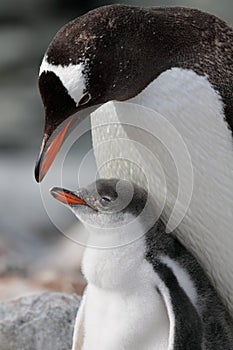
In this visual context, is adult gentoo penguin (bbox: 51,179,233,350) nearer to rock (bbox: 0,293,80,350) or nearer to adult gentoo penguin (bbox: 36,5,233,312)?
adult gentoo penguin (bbox: 36,5,233,312)

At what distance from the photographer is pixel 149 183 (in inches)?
57.4

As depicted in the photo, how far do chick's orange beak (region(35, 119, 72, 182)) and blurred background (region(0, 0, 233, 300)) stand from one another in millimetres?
495

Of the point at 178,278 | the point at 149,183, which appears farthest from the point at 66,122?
the point at 178,278

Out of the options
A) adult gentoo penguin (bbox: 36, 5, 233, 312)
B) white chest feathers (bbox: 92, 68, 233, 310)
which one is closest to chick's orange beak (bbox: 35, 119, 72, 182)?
adult gentoo penguin (bbox: 36, 5, 233, 312)

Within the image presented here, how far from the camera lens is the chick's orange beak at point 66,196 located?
1435 millimetres

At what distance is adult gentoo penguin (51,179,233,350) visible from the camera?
4.67 ft

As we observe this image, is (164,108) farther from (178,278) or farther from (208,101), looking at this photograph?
(178,278)

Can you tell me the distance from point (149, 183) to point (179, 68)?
205 mm

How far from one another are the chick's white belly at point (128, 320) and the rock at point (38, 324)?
34 centimetres

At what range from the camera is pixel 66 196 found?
4.75 ft

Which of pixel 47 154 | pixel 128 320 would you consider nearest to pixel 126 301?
pixel 128 320

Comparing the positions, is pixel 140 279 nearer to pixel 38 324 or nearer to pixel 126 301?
pixel 126 301

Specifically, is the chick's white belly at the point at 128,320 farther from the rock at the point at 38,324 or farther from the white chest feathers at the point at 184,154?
the rock at the point at 38,324

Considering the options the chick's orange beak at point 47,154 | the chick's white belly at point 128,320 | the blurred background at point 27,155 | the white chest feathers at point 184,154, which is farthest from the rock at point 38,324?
the chick's orange beak at point 47,154
